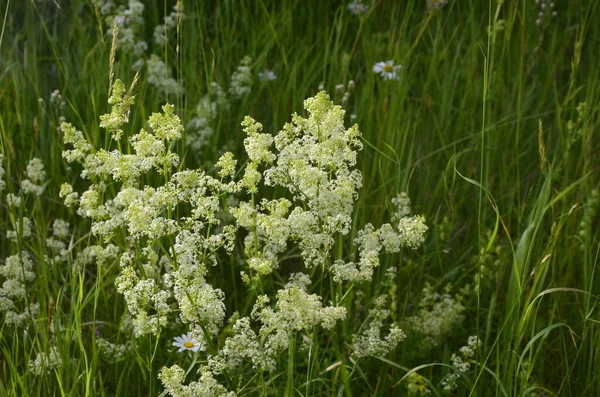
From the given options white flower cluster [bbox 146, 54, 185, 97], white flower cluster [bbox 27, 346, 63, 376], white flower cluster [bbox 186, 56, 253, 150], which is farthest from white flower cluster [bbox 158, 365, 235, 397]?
white flower cluster [bbox 146, 54, 185, 97]

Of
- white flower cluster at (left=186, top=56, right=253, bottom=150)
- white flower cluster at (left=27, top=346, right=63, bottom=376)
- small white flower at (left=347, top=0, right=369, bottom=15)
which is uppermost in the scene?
small white flower at (left=347, top=0, right=369, bottom=15)

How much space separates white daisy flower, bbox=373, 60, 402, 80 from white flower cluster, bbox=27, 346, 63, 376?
5.66ft

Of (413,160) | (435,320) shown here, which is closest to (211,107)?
(413,160)

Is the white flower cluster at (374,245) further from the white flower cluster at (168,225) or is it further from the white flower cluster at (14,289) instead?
the white flower cluster at (14,289)

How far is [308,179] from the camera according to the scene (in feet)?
6.15

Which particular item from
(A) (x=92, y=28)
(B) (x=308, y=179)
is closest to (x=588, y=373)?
(B) (x=308, y=179)

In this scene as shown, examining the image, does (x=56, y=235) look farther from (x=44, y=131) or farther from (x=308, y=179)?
(x=308, y=179)

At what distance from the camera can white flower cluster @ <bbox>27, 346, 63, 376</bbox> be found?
2.17 metres

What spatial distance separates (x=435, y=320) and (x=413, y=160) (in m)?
0.88

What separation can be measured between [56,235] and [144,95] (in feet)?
2.72

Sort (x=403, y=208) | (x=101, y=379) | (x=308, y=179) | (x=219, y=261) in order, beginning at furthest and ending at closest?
1. (x=219, y=261)
2. (x=403, y=208)
3. (x=101, y=379)
4. (x=308, y=179)

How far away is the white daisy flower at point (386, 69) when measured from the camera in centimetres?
346

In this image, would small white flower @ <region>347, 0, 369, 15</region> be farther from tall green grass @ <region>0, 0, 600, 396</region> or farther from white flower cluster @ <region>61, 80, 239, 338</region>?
white flower cluster @ <region>61, 80, 239, 338</region>

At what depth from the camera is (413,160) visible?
3229mm
